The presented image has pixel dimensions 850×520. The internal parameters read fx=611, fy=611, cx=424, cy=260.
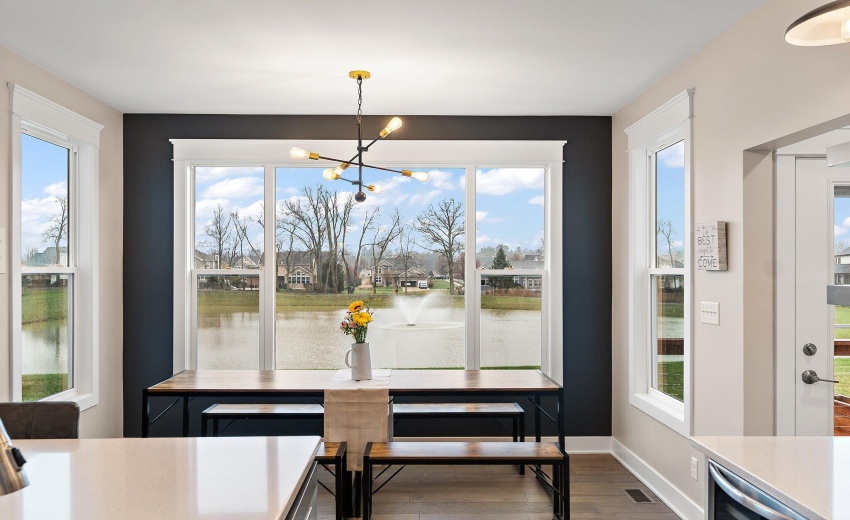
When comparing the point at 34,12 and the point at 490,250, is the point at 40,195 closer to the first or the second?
the point at 34,12

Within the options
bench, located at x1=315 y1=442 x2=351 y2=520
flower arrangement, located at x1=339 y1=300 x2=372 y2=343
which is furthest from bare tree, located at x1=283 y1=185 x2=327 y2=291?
bench, located at x1=315 y1=442 x2=351 y2=520

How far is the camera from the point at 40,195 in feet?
12.6

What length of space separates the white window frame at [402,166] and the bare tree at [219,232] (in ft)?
0.50

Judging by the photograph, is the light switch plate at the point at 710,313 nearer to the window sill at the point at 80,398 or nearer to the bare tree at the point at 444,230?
the bare tree at the point at 444,230

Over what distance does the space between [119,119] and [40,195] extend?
3.27 feet

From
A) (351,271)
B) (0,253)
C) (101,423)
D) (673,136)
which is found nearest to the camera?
(0,253)

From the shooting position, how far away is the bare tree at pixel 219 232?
480cm

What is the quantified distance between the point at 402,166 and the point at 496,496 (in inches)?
97.9

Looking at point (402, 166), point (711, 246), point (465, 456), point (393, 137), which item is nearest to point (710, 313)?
point (711, 246)

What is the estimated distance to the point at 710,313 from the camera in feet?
10.6

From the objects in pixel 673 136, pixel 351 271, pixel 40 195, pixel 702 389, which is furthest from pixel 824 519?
pixel 40 195

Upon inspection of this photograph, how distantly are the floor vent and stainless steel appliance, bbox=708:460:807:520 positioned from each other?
2040mm

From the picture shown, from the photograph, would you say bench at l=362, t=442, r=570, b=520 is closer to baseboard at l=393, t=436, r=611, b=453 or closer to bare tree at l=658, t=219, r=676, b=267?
baseboard at l=393, t=436, r=611, b=453

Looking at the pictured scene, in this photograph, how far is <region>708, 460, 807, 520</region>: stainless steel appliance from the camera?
1521mm
